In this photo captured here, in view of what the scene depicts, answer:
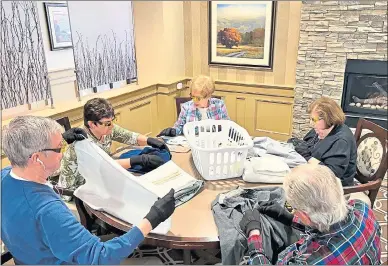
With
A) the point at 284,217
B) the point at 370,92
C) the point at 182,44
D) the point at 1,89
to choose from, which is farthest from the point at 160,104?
the point at 284,217

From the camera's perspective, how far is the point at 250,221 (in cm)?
147

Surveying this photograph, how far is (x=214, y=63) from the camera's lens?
4.42 meters

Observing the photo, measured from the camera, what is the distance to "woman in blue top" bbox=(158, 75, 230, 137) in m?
2.72

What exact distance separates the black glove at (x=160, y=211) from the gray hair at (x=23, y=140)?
466 millimetres

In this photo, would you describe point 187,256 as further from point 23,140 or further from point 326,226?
point 23,140

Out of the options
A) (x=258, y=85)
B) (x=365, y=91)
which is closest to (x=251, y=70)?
(x=258, y=85)

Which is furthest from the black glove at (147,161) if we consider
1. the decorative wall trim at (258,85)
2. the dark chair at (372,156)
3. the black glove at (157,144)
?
the decorative wall trim at (258,85)

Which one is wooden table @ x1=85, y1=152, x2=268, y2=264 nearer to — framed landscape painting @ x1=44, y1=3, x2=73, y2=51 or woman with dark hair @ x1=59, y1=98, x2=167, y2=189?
woman with dark hair @ x1=59, y1=98, x2=167, y2=189

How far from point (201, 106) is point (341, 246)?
1.73 meters

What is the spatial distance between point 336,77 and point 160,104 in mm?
2127

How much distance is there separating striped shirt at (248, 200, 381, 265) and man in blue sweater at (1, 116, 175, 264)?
0.65m

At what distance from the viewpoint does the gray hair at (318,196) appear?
1.26 m

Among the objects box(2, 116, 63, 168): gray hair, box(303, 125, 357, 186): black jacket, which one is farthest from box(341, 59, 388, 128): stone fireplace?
box(2, 116, 63, 168): gray hair

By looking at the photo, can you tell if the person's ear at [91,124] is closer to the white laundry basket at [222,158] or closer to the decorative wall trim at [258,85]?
the white laundry basket at [222,158]
